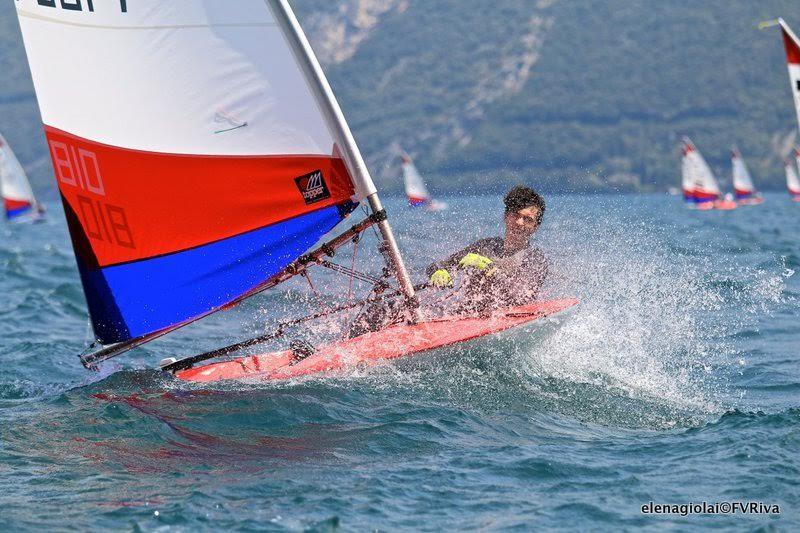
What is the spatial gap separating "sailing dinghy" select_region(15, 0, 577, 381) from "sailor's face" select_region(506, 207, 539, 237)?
678 mm

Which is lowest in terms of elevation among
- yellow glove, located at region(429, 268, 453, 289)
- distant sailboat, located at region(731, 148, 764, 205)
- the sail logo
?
distant sailboat, located at region(731, 148, 764, 205)

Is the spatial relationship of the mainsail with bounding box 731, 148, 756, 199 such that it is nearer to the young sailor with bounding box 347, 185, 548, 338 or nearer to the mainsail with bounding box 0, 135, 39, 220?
the mainsail with bounding box 0, 135, 39, 220

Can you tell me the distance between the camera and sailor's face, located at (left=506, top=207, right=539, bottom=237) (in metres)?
9.16

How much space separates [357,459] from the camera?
6734 millimetres

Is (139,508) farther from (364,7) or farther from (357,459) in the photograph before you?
(364,7)

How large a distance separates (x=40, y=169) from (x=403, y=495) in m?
173

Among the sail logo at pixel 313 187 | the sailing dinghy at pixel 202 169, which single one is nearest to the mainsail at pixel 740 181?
the sailing dinghy at pixel 202 169

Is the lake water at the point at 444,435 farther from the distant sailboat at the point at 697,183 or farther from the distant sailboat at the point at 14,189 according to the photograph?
the distant sailboat at the point at 697,183

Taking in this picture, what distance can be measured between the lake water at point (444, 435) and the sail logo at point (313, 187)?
56.6 inches

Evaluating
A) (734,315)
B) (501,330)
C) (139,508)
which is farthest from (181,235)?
(734,315)

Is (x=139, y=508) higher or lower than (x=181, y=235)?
lower

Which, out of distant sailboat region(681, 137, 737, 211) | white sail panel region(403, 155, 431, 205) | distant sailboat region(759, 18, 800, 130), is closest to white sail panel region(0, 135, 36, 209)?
white sail panel region(403, 155, 431, 205)

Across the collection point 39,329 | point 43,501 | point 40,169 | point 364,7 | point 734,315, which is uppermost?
point 364,7

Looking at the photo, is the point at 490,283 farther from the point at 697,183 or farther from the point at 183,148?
the point at 697,183
